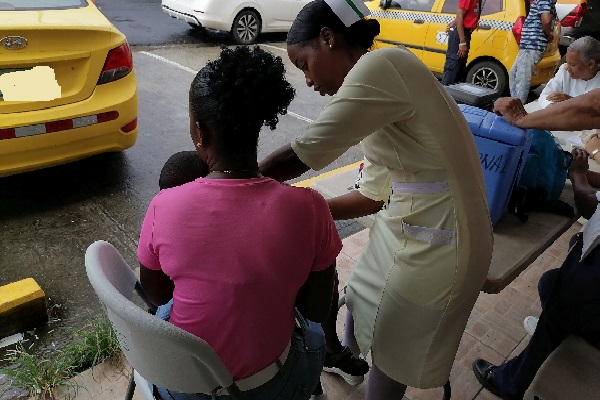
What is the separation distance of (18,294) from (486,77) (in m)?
6.02

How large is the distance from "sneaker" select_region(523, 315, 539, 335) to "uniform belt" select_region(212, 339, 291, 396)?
1.89 meters

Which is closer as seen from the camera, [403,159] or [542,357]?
[403,159]

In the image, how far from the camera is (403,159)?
137 cm

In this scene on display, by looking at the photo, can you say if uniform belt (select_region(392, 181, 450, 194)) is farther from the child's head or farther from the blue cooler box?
the child's head

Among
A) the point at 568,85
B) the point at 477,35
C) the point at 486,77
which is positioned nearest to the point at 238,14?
the point at 477,35

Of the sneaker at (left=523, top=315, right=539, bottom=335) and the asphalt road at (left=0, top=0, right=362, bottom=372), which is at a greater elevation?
the sneaker at (left=523, top=315, right=539, bottom=335)

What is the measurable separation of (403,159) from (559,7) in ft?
26.9

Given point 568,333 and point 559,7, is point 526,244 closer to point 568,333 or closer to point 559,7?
point 568,333

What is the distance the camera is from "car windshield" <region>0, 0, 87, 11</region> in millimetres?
3268

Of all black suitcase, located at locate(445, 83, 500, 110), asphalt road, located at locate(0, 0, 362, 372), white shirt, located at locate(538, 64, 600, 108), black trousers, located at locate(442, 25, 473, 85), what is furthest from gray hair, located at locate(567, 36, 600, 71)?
black trousers, located at locate(442, 25, 473, 85)

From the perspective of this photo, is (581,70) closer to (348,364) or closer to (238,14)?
(348,364)

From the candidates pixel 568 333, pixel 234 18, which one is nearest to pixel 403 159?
pixel 568 333

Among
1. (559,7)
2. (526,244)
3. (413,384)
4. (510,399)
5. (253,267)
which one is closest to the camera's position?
(253,267)

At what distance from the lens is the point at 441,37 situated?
6.72 metres
